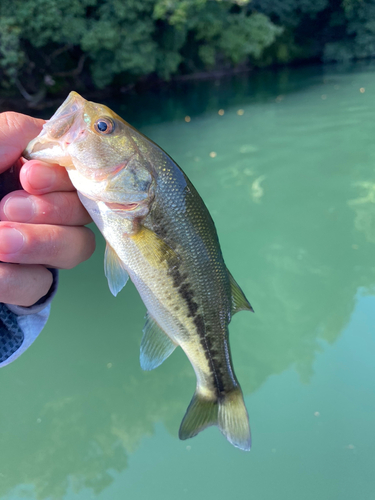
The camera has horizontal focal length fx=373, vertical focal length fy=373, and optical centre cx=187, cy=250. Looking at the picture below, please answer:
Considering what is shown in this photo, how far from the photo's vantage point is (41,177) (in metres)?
1.41

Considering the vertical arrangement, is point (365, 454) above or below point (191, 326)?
below

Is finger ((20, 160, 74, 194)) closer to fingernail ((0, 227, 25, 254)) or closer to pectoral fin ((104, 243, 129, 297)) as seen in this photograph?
fingernail ((0, 227, 25, 254))

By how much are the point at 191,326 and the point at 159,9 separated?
1600 centimetres

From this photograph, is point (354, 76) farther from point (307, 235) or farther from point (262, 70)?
point (307, 235)

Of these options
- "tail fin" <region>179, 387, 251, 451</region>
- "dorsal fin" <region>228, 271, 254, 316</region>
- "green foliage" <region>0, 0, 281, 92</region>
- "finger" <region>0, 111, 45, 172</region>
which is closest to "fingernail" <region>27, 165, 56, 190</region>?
"finger" <region>0, 111, 45, 172</region>

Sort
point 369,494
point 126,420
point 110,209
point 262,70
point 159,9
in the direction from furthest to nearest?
point 262,70, point 159,9, point 126,420, point 369,494, point 110,209

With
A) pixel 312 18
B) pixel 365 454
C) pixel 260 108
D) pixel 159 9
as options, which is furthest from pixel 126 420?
pixel 312 18

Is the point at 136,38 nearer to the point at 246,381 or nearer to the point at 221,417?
the point at 246,381

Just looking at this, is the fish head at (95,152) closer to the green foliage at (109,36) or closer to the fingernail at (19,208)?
the fingernail at (19,208)

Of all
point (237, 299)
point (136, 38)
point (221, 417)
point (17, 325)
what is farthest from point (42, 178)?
point (136, 38)

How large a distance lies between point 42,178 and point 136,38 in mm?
15748

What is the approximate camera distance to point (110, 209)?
1.45 metres

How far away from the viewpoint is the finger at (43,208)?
1.44 m

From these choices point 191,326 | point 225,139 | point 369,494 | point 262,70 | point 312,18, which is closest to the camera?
point 191,326
